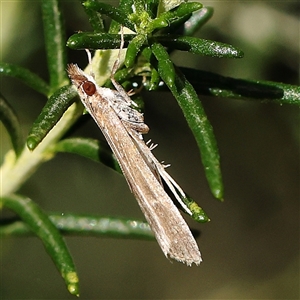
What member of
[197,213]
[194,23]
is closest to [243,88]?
[194,23]

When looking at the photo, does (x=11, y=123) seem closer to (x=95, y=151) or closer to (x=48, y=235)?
(x=95, y=151)

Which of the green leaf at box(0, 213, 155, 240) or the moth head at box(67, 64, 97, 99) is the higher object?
the moth head at box(67, 64, 97, 99)

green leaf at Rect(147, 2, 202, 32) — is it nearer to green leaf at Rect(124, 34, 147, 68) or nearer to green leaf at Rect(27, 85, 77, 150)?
green leaf at Rect(124, 34, 147, 68)

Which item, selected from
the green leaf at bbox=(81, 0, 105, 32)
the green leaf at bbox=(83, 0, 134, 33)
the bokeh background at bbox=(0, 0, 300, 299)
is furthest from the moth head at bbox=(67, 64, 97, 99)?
the bokeh background at bbox=(0, 0, 300, 299)

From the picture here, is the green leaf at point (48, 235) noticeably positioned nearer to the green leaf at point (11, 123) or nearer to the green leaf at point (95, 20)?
the green leaf at point (11, 123)

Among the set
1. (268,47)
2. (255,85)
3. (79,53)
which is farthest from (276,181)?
(255,85)
